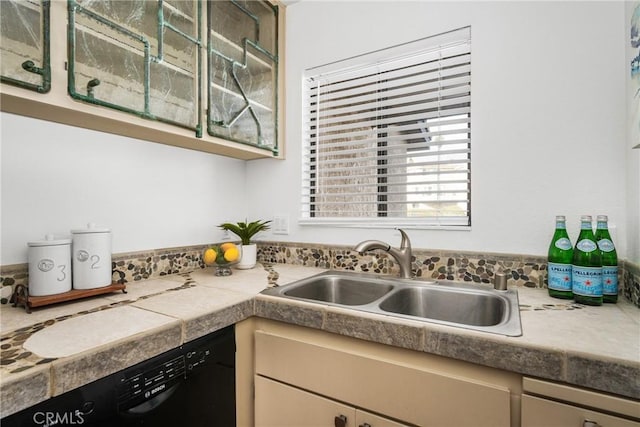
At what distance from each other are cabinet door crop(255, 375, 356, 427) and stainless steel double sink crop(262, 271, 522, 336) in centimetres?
31

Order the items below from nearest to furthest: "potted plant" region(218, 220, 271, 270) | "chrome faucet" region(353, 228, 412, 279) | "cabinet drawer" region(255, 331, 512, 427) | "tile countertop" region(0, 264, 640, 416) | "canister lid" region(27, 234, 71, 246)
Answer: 1. "tile countertop" region(0, 264, 640, 416)
2. "cabinet drawer" region(255, 331, 512, 427)
3. "canister lid" region(27, 234, 71, 246)
4. "chrome faucet" region(353, 228, 412, 279)
5. "potted plant" region(218, 220, 271, 270)

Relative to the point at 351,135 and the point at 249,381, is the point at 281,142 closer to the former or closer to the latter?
the point at 351,135

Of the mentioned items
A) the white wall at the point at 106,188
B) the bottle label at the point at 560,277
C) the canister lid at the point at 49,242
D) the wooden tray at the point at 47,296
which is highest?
the white wall at the point at 106,188

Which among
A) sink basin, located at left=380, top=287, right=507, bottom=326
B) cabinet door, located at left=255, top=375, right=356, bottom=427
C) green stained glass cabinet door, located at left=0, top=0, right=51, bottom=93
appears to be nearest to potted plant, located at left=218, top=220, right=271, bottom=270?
cabinet door, located at left=255, top=375, right=356, bottom=427

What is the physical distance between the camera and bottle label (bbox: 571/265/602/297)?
103 cm

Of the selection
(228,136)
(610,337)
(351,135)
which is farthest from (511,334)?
(228,136)

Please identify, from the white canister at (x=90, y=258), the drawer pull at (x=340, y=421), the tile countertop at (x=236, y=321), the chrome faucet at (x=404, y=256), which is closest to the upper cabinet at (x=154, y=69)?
the white canister at (x=90, y=258)

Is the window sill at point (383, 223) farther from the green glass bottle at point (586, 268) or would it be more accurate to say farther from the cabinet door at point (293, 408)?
the cabinet door at point (293, 408)

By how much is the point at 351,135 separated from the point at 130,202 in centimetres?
115

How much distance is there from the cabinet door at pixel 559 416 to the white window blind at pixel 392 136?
817mm

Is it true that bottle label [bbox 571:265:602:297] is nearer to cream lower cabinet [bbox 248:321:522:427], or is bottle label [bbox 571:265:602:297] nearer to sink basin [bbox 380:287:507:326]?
sink basin [bbox 380:287:507:326]

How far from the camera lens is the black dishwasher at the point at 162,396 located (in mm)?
669

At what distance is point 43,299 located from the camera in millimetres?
978

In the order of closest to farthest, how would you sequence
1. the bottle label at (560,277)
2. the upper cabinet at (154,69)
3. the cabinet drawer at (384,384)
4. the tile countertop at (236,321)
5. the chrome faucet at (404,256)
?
the tile countertop at (236,321), the cabinet drawer at (384,384), the upper cabinet at (154,69), the bottle label at (560,277), the chrome faucet at (404,256)
